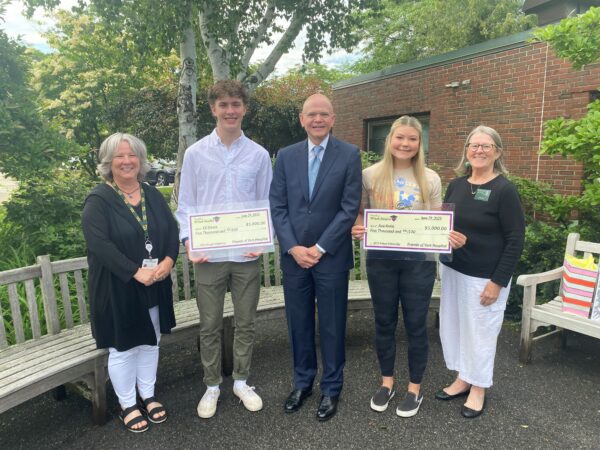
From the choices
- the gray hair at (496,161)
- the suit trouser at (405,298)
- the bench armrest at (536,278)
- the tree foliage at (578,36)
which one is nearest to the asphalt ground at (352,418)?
the suit trouser at (405,298)

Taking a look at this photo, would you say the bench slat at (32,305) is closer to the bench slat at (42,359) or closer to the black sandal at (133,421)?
the bench slat at (42,359)

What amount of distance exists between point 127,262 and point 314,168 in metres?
1.40

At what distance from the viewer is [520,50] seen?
24.5 feet

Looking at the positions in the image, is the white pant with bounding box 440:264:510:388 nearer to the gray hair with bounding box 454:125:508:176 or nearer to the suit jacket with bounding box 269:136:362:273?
the gray hair with bounding box 454:125:508:176

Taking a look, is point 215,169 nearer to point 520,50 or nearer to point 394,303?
point 394,303

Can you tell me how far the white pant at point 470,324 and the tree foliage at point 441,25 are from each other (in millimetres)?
21216

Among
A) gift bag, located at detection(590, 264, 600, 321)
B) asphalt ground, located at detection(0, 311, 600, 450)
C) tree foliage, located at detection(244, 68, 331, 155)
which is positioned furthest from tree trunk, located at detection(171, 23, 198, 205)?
tree foliage, located at detection(244, 68, 331, 155)

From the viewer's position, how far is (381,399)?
3.26 meters

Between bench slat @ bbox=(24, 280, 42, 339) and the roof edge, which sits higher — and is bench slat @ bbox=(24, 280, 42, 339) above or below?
below

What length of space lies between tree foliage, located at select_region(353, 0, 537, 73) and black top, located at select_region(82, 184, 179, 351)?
71.2 feet

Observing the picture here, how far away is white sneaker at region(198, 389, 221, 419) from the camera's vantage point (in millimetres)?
3199

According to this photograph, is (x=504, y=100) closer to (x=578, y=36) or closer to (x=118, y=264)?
(x=578, y=36)

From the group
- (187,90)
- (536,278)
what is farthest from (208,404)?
(187,90)

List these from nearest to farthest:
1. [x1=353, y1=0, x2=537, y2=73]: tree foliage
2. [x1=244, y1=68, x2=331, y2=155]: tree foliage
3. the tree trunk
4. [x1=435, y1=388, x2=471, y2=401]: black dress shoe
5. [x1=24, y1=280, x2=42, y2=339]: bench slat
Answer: [x1=24, y1=280, x2=42, y2=339]: bench slat
[x1=435, y1=388, x2=471, y2=401]: black dress shoe
the tree trunk
[x1=244, y1=68, x2=331, y2=155]: tree foliage
[x1=353, y1=0, x2=537, y2=73]: tree foliage
